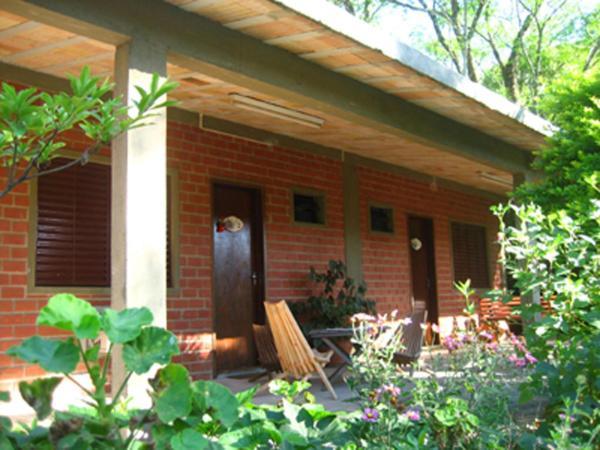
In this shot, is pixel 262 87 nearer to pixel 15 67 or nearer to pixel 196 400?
pixel 15 67

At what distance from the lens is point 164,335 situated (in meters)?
1.96

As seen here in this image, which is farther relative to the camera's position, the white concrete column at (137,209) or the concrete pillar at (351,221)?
the concrete pillar at (351,221)

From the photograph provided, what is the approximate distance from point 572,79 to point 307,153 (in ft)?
12.1

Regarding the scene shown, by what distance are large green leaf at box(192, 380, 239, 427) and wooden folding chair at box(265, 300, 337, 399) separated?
341 centimetres

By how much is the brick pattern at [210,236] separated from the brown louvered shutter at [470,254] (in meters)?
1.22

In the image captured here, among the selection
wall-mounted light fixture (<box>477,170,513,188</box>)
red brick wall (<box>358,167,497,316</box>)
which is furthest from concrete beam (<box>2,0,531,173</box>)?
wall-mounted light fixture (<box>477,170,513,188</box>)

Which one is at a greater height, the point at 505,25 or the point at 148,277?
the point at 505,25

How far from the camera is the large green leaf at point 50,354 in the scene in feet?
5.85

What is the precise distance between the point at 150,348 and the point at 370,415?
97cm

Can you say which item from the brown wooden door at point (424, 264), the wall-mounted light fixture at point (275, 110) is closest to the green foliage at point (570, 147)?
the wall-mounted light fixture at point (275, 110)

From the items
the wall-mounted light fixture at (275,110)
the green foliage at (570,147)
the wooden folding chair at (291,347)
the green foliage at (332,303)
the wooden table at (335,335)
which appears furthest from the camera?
the green foliage at (332,303)

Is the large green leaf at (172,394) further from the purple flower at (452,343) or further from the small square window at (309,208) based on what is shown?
the small square window at (309,208)

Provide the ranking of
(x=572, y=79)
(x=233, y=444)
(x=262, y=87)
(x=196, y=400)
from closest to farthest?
1. (x=196, y=400)
2. (x=233, y=444)
3. (x=262, y=87)
4. (x=572, y=79)

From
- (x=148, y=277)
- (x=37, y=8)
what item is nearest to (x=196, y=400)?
(x=148, y=277)
